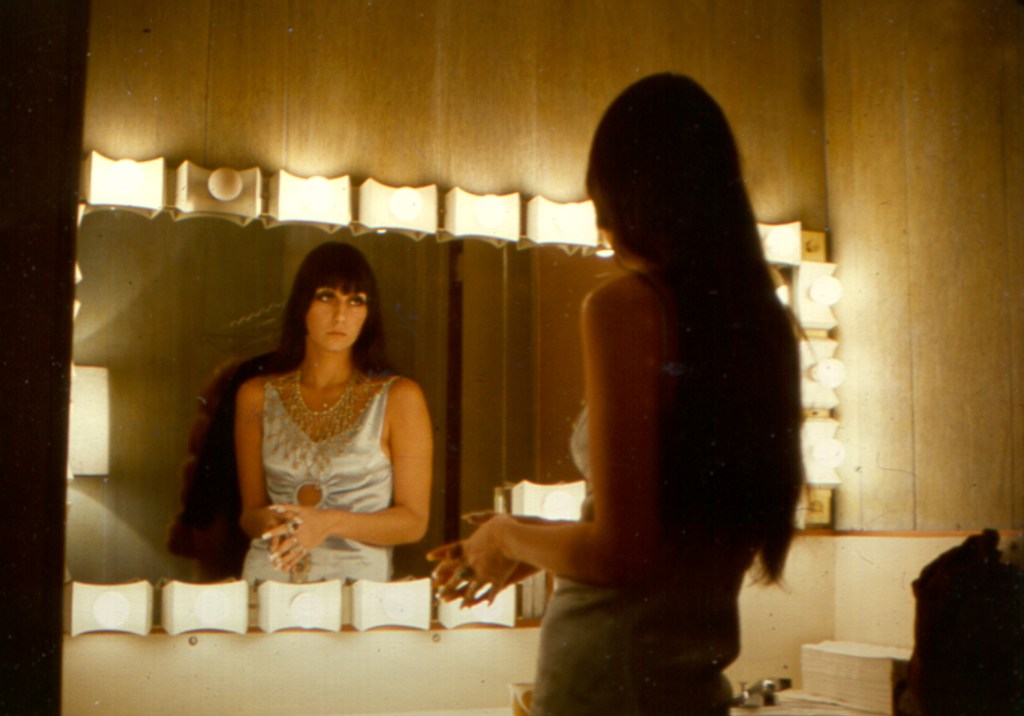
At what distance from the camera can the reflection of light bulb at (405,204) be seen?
1217 mm

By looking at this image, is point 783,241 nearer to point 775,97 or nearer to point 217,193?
point 775,97

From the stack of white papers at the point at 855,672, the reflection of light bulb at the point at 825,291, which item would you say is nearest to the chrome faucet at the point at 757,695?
→ the stack of white papers at the point at 855,672

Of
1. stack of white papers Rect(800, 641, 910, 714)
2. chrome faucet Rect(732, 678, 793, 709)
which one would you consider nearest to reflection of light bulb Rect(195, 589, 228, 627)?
chrome faucet Rect(732, 678, 793, 709)

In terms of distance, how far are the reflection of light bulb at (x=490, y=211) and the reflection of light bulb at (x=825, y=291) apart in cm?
48

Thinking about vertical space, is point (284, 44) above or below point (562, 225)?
above

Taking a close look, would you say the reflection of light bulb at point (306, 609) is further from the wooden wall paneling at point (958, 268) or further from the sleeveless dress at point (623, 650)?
the wooden wall paneling at point (958, 268)

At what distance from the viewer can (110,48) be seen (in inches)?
44.4

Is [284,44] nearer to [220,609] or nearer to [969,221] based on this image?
[220,609]

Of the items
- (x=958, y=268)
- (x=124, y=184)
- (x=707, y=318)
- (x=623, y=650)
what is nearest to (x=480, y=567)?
(x=623, y=650)

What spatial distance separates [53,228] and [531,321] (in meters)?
0.66

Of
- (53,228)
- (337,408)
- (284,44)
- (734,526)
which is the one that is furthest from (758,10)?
(53,228)

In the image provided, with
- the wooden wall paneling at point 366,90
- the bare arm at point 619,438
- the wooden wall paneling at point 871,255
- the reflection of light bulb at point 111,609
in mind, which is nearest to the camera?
the bare arm at point 619,438

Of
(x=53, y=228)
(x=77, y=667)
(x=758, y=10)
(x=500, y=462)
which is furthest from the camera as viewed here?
(x=758, y=10)

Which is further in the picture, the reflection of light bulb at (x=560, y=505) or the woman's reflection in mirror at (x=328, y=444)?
the reflection of light bulb at (x=560, y=505)
